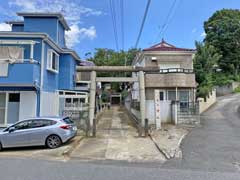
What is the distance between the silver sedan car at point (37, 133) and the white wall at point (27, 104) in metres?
3.80

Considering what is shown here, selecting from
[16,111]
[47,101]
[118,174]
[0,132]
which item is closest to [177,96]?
[47,101]

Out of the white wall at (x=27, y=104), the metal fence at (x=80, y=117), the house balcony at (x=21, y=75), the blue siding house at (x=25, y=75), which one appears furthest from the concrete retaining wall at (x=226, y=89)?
the house balcony at (x=21, y=75)

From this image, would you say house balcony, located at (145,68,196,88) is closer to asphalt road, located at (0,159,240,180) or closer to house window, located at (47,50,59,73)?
house window, located at (47,50,59,73)

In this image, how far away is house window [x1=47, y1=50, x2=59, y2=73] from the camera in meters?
18.4

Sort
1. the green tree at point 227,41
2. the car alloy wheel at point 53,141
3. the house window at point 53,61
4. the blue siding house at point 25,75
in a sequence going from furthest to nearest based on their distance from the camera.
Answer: the green tree at point 227,41
the house window at point 53,61
the blue siding house at point 25,75
the car alloy wheel at point 53,141

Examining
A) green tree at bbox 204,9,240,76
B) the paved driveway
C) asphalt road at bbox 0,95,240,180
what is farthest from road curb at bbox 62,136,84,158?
green tree at bbox 204,9,240,76

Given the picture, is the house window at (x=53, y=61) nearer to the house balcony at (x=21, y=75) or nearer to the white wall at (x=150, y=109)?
the house balcony at (x=21, y=75)

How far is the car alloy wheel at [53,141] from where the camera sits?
12570mm

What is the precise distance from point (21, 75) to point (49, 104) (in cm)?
360

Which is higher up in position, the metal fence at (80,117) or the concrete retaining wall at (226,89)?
the concrete retaining wall at (226,89)

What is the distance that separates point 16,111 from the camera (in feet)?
54.7

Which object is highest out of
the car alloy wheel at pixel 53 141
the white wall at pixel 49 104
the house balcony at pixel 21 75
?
the house balcony at pixel 21 75

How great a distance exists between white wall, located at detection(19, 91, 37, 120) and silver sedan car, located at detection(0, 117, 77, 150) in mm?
3797

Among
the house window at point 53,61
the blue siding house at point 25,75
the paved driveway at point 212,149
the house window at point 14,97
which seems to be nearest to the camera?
the paved driveway at point 212,149
